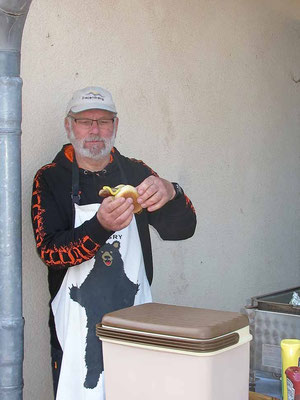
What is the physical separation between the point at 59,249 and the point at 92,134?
1.76ft

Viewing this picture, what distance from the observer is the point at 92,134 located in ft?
8.86

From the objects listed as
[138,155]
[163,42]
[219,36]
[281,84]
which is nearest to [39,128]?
[138,155]

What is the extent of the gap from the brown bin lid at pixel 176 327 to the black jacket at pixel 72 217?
567mm

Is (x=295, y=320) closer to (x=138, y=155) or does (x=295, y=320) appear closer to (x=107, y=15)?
(x=138, y=155)

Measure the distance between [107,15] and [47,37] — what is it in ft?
1.50

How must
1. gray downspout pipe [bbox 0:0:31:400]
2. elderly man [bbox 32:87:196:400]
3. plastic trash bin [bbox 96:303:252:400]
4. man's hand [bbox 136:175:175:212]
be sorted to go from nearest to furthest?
plastic trash bin [bbox 96:303:252:400] → gray downspout pipe [bbox 0:0:31:400] → man's hand [bbox 136:175:175:212] → elderly man [bbox 32:87:196:400]

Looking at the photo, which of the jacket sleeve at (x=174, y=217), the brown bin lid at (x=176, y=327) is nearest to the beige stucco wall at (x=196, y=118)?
the jacket sleeve at (x=174, y=217)

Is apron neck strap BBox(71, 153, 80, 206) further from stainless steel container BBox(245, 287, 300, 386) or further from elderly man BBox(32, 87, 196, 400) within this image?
stainless steel container BBox(245, 287, 300, 386)

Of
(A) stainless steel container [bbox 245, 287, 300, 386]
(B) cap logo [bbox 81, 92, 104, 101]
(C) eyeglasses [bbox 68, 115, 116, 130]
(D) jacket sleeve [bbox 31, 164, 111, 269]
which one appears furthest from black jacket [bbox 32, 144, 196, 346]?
(A) stainless steel container [bbox 245, 287, 300, 386]

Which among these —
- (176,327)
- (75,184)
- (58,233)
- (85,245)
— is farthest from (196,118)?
(176,327)

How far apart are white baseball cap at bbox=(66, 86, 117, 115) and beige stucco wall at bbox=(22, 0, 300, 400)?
1.00ft

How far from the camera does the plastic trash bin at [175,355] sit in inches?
62.3

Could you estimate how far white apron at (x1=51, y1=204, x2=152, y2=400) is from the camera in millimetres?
2551

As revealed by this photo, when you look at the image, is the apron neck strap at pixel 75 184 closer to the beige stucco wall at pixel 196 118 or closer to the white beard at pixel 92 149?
the white beard at pixel 92 149
